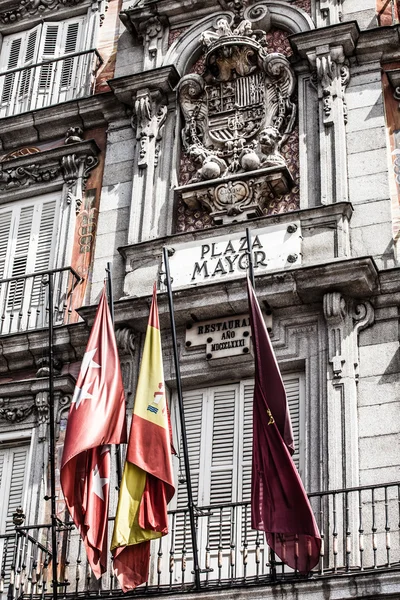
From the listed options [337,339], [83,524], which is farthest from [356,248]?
[83,524]

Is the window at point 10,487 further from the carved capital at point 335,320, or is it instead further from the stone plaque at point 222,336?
the carved capital at point 335,320

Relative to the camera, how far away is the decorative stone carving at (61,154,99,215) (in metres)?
17.7

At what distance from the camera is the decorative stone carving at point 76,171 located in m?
17.7

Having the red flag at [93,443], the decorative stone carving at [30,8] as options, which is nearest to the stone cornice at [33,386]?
the red flag at [93,443]

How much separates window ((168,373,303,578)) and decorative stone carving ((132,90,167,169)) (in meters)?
3.61

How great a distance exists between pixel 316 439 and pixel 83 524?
2777mm

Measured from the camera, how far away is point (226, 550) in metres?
14.0

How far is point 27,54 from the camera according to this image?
19906 mm

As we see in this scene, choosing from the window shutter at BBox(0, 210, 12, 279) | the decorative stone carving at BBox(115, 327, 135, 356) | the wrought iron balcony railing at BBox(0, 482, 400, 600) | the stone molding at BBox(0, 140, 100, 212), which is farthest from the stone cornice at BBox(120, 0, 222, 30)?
the wrought iron balcony railing at BBox(0, 482, 400, 600)

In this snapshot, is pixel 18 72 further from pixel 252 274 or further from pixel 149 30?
pixel 252 274

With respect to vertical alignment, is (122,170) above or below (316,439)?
above

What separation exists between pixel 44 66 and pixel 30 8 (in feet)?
4.49

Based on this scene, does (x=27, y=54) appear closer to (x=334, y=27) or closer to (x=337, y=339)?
(x=334, y=27)

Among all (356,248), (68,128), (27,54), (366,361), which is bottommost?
(366,361)
